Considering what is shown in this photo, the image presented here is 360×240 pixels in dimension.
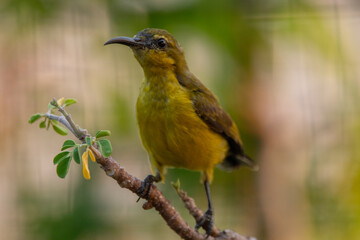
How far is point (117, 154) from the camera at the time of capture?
13.9 ft

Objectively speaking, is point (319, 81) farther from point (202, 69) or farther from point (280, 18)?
point (202, 69)

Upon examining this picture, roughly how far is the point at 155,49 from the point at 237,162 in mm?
1099

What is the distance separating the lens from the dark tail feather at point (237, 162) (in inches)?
143

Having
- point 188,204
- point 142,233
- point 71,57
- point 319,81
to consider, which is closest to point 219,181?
point 142,233

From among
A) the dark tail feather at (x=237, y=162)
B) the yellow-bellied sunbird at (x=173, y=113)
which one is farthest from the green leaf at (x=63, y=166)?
the dark tail feather at (x=237, y=162)

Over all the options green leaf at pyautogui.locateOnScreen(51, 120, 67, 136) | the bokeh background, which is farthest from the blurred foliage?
green leaf at pyautogui.locateOnScreen(51, 120, 67, 136)

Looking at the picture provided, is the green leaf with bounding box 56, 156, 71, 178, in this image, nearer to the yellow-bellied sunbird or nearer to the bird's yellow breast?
the yellow-bellied sunbird

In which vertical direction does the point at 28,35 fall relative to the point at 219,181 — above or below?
above

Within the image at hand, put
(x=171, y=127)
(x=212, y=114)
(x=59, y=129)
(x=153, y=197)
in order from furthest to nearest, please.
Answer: (x=212, y=114) < (x=171, y=127) < (x=153, y=197) < (x=59, y=129)

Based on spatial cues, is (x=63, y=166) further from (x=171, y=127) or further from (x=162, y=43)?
(x=162, y=43)

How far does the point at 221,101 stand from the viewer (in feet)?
14.2

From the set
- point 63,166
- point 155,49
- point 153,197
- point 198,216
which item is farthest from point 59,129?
point 155,49

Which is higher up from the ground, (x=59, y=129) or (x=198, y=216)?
(x=59, y=129)

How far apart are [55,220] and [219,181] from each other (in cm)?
140
